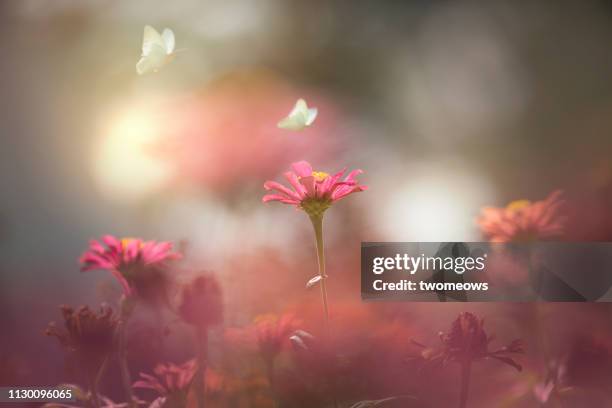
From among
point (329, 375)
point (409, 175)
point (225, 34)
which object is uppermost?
point (225, 34)

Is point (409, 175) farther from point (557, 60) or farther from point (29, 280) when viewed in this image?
point (29, 280)

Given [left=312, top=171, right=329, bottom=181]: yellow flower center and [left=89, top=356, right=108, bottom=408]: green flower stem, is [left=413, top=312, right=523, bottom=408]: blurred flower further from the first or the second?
[left=89, top=356, right=108, bottom=408]: green flower stem

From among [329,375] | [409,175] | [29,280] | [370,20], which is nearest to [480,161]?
[409,175]

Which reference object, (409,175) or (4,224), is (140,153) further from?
(409,175)

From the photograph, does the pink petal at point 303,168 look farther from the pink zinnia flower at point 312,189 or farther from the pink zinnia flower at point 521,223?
the pink zinnia flower at point 521,223

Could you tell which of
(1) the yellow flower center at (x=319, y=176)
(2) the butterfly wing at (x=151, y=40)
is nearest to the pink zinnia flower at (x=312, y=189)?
(1) the yellow flower center at (x=319, y=176)

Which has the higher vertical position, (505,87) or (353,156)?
(505,87)
